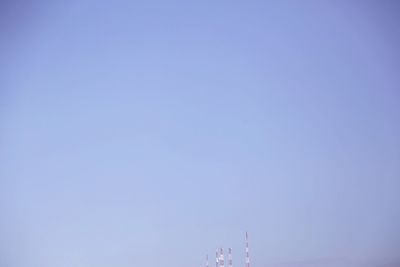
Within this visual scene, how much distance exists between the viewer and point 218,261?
78938 mm

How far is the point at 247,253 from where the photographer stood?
70.6 m

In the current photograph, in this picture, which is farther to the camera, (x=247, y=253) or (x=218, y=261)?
(x=218, y=261)

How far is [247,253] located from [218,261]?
1331 cm
